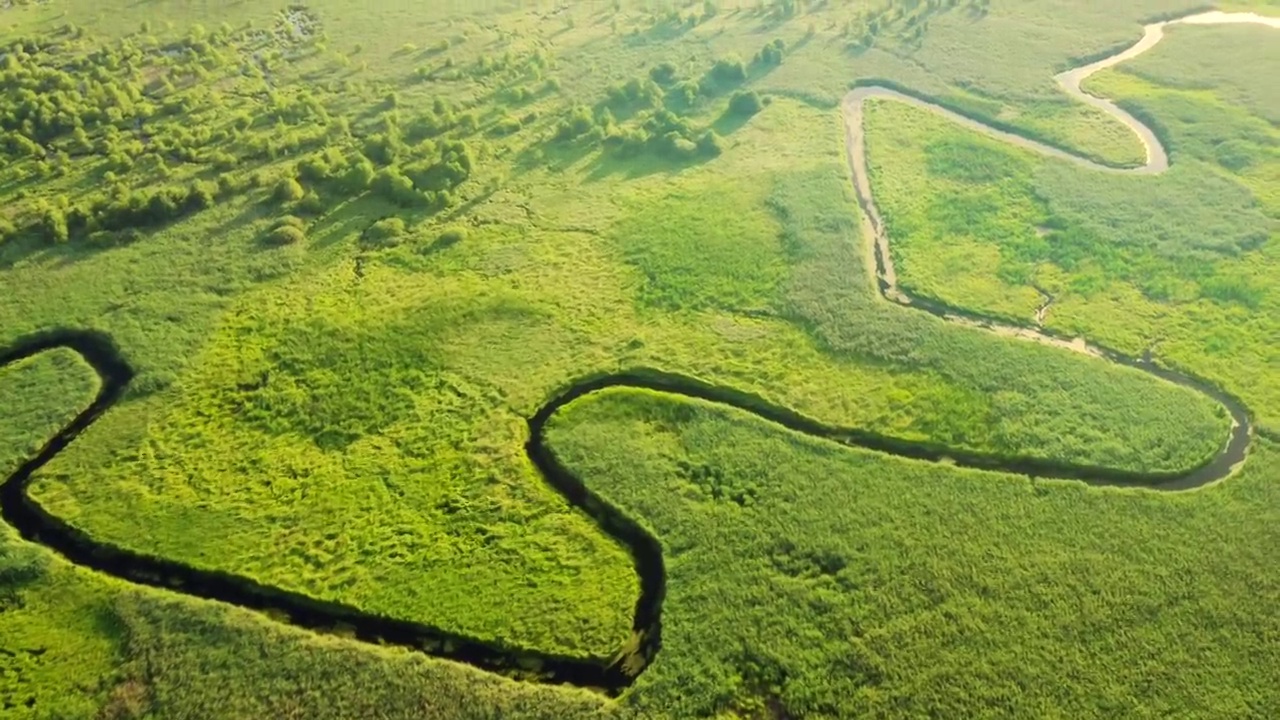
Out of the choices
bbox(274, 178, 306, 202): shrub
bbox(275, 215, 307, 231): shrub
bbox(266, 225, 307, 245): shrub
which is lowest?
bbox(266, 225, 307, 245): shrub

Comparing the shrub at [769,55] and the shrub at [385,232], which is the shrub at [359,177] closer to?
the shrub at [385,232]

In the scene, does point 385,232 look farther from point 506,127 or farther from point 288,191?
point 506,127

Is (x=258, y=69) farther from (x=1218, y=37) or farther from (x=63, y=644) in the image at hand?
(x=1218, y=37)

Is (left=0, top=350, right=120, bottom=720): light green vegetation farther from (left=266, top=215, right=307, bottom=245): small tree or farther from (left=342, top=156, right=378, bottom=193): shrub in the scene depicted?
(left=342, top=156, right=378, bottom=193): shrub

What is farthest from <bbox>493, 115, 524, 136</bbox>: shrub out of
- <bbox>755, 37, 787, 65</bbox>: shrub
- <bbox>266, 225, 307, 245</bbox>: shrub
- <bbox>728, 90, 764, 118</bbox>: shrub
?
<bbox>755, 37, 787, 65</bbox>: shrub

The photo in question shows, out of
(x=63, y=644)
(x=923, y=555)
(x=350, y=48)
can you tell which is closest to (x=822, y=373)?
(x=923, y=555)

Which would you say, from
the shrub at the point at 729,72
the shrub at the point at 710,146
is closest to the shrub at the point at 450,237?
the shrub at the point at 710,146

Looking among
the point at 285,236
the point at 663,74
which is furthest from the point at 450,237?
Result: the point at 663,74

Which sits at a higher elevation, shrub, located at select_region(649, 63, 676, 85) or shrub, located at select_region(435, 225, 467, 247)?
shrub, located at select_region(649, 63, 676, 85)
